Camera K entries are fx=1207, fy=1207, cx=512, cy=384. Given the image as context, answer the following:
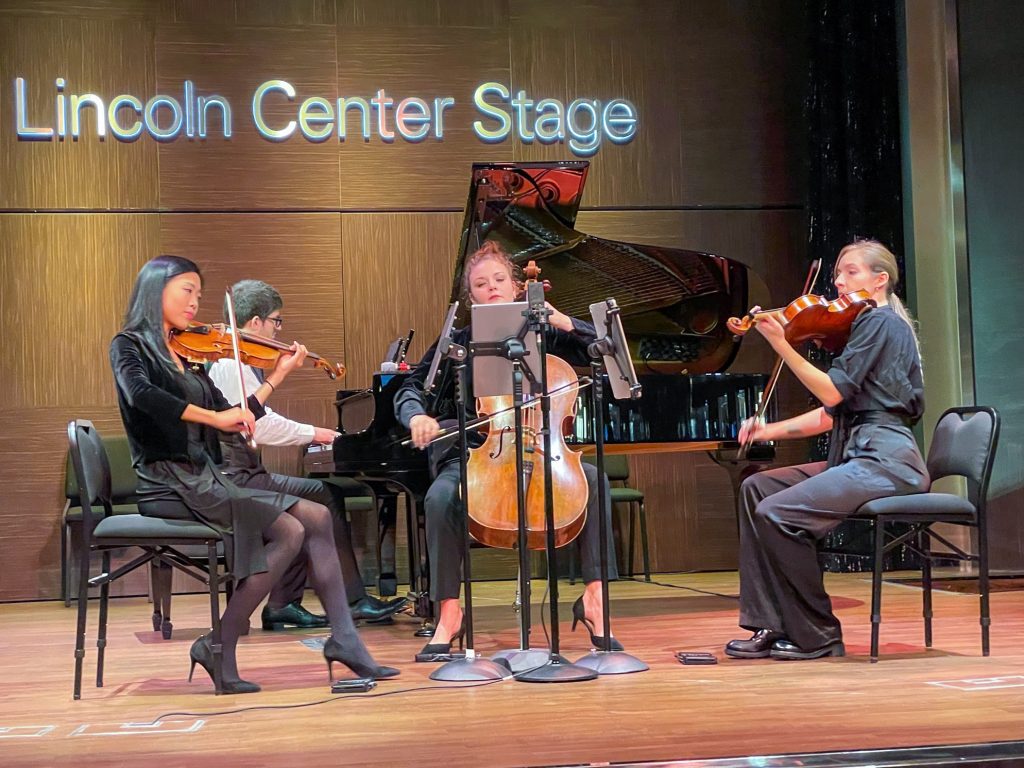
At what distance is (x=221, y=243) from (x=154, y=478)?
3.28 m

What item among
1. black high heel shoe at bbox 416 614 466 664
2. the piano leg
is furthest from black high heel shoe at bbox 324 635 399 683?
the piano leg

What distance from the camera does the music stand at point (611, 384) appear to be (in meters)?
3.30

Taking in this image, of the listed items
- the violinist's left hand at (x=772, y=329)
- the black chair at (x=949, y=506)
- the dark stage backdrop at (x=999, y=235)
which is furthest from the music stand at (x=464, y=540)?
the dark stage backdrop at (x=999, y=235)

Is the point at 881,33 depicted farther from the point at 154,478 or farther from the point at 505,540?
the point at 154,478

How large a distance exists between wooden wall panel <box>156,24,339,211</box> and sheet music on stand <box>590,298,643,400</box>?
3.61 m

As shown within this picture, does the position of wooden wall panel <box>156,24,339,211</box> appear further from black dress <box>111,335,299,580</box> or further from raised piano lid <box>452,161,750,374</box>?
black dress <box>111,335,299,580</box>

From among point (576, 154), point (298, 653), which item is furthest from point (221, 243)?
point (298, 653)

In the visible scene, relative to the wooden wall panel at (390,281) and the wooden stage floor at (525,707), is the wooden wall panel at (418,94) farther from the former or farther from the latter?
the wooden stage floor at (525,707)

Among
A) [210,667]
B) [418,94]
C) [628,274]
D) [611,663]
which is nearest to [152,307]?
[210,667]

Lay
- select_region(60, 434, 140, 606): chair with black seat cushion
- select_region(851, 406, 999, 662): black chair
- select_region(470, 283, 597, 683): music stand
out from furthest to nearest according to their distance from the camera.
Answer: select_region(60, 434, 140, 606): chair with black seat cushion, select_region(851, 406, 999, 662): black chair, select_region(470, 283, 597, 683): music stand

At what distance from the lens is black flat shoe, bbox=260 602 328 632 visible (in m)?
4.96

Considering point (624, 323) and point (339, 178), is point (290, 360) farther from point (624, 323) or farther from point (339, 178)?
point (339, 178)

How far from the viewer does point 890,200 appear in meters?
6.41

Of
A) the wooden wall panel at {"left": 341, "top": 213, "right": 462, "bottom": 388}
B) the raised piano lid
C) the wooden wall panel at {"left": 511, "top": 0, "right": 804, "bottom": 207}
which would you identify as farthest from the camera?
the wooden wall panel at {"left": 511, "top": 0, "right": 804, "bottom": 207}
